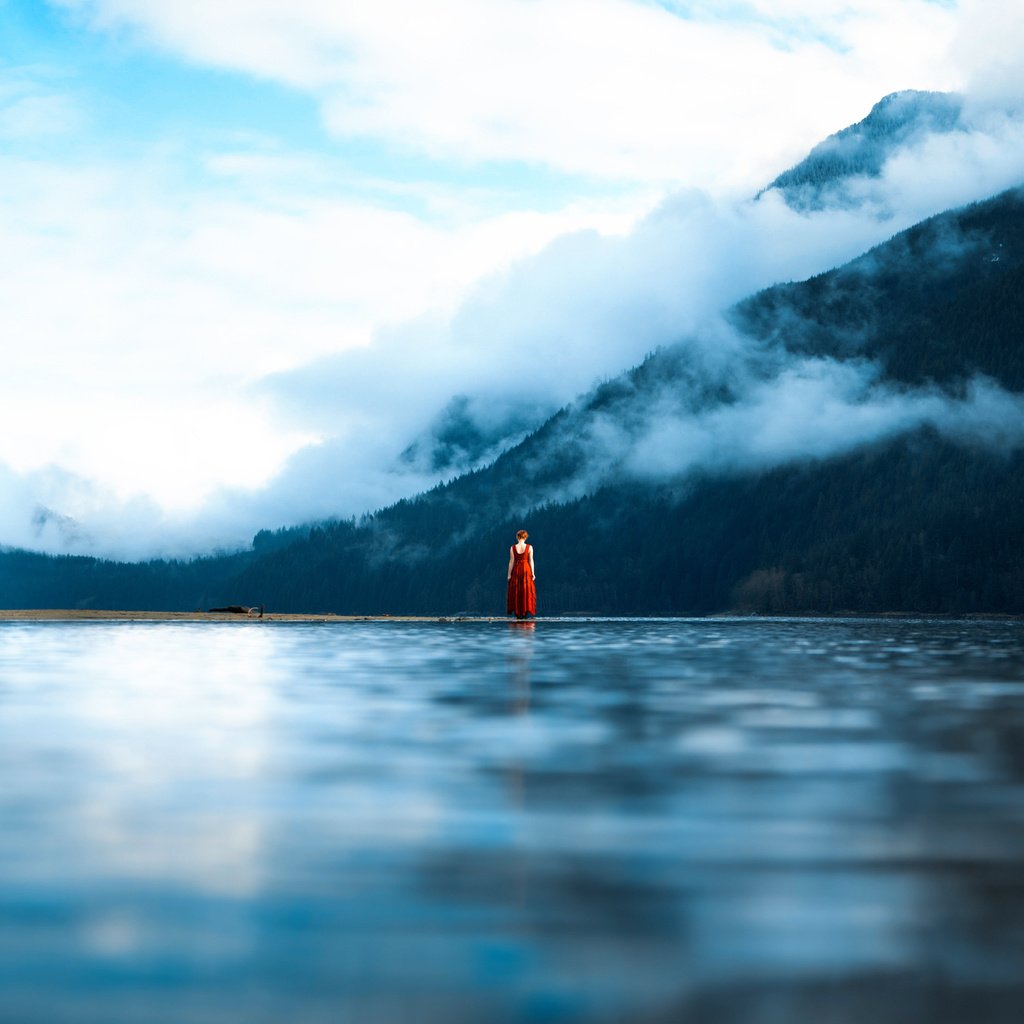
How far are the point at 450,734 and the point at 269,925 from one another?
17.3ft

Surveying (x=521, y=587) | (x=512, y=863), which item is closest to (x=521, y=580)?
(x=521, y=587)

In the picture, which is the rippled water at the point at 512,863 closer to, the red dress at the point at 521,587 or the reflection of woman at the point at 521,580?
the reflection of woman at the point at 521,580

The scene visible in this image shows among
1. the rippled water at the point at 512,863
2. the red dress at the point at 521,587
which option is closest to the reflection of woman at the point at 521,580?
the red dress at the point at 521,587

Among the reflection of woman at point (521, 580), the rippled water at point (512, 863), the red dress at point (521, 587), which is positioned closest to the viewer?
the rippled water at point (512, 863)

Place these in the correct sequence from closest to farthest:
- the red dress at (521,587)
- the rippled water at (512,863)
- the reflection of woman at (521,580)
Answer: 1. the rippled water at (512,863)
2. the reflection of woman at (521,580)
3. the red dress at (521,587)

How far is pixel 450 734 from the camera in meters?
9.66

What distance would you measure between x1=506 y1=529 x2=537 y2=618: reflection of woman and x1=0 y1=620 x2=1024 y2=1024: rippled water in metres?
26.1

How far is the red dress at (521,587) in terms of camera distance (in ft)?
127

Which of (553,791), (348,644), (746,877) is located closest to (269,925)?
(746,877)

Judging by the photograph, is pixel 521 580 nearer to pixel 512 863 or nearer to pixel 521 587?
pixel 521 587

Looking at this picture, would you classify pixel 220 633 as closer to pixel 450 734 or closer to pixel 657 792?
pixel 450 734

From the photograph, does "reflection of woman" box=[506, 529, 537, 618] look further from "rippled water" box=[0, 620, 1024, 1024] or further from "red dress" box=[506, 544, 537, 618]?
"rippled water" box=[0, 620, 1024, 1024]

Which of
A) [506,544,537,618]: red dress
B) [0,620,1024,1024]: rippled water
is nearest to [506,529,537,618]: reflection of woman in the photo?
[506,544,537,618]: red dress

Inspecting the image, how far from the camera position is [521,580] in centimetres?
3947
